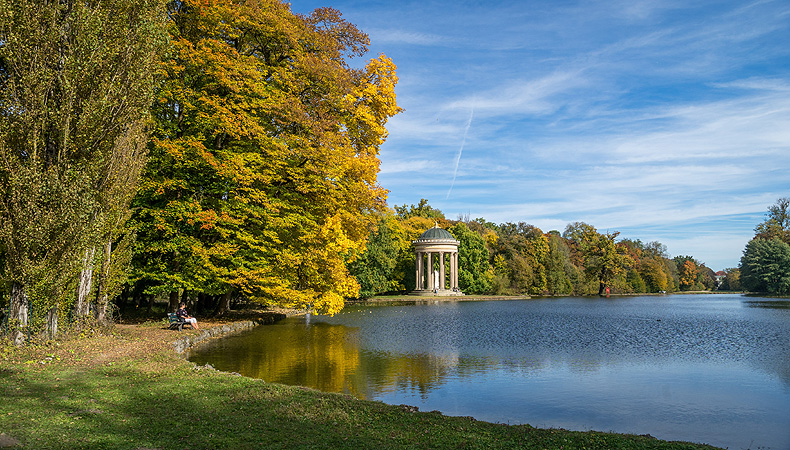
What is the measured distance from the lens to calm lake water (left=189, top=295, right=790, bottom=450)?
365 inches

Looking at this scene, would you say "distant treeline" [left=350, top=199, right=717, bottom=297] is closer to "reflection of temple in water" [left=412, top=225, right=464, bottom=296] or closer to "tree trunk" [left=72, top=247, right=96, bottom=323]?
"reflection of temple in water" [left=412, top=225, right=464, bottom=296]

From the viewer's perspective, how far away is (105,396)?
8133 mm

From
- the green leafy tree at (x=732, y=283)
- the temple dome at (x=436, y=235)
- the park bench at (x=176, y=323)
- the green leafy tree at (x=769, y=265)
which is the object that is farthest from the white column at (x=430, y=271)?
the green leafy tree at (x=732, y=283)

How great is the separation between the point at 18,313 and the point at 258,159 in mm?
9826

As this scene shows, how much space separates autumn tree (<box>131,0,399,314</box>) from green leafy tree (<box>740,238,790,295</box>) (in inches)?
2448

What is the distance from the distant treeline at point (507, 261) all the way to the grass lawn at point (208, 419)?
122ft

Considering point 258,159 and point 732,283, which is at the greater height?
point 258,159

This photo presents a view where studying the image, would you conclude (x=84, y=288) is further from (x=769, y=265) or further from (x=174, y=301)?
(x=769, y=265)

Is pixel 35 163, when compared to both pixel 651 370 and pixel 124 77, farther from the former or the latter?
pixel 651 370

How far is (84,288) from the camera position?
14992 mm

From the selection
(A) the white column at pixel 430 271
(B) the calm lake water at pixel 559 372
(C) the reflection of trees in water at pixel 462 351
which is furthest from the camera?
(A) the white column at pixel 430 271

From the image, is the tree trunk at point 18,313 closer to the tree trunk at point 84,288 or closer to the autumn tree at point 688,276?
the tree trunk at point 84,288

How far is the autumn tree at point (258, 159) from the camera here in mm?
19250

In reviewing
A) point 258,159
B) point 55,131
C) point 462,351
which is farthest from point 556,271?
point 55,131
